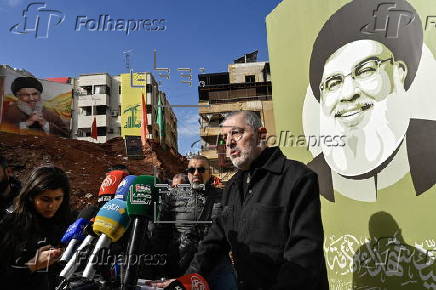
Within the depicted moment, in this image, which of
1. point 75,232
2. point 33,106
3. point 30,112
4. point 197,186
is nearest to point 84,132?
point 33,106

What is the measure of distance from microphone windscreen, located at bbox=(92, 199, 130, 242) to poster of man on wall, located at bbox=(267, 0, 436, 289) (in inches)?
83.2

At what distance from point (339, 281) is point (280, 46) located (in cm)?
284

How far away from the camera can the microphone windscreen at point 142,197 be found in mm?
2084

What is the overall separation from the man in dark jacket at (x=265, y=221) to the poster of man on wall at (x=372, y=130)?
1.25m

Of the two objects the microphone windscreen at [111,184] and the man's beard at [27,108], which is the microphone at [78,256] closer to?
the microphone windscreen at [111,184]

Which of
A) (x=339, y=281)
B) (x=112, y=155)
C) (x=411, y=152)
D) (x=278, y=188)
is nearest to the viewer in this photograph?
(x=278, y=188)

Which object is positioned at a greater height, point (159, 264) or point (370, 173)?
point (370, 173)

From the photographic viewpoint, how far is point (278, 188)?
207cm

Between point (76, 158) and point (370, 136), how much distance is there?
23.5m

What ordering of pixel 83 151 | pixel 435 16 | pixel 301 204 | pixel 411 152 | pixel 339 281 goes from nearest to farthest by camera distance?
pixel 301 204, pixel 435 16, pixel 411 152, pixel 339 281, pixel 83 151

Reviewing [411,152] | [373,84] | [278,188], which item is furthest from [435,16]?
[278,188]

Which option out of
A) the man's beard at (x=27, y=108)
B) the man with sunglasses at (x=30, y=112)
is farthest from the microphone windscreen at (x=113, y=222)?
the man's beard at (x=27, y=108)

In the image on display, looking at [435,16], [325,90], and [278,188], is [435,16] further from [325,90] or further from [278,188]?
[278,188]

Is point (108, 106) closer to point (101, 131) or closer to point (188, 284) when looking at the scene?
point (101, 131)
